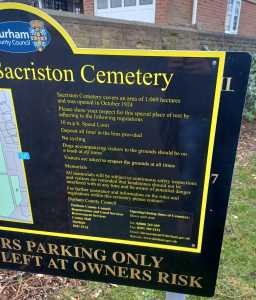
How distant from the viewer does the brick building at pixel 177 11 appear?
354 inches

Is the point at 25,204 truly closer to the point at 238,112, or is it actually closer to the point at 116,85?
the point at 116,85

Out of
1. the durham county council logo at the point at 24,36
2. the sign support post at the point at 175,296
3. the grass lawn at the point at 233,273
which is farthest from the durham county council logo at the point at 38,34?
the grass lawn at the point at 233,273

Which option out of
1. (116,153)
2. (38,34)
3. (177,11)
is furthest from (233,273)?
(177,11)

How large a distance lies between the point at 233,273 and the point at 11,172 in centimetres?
223

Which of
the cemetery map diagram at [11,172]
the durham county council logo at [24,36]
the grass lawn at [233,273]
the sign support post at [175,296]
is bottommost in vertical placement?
the grass lawn at [233,273]

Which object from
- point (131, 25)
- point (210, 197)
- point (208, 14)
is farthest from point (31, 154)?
point (208, 14)

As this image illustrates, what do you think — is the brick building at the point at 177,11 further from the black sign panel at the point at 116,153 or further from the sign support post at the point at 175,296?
the sign support post at the point at 175,296

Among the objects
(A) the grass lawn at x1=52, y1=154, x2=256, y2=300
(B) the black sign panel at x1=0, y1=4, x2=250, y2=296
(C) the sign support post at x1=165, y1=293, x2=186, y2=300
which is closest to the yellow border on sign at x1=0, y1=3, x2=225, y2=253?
(B) the black sign panel at x1=0, y1=4, x2=250, y2=296

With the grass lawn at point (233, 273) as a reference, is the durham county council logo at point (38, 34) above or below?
above

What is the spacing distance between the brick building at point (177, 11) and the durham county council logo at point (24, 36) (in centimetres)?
693

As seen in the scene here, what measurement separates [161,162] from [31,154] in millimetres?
687

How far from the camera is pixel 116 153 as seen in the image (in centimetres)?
155

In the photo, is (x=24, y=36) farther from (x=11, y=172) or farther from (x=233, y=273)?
(x=233, y=273)

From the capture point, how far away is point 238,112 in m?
1.40
